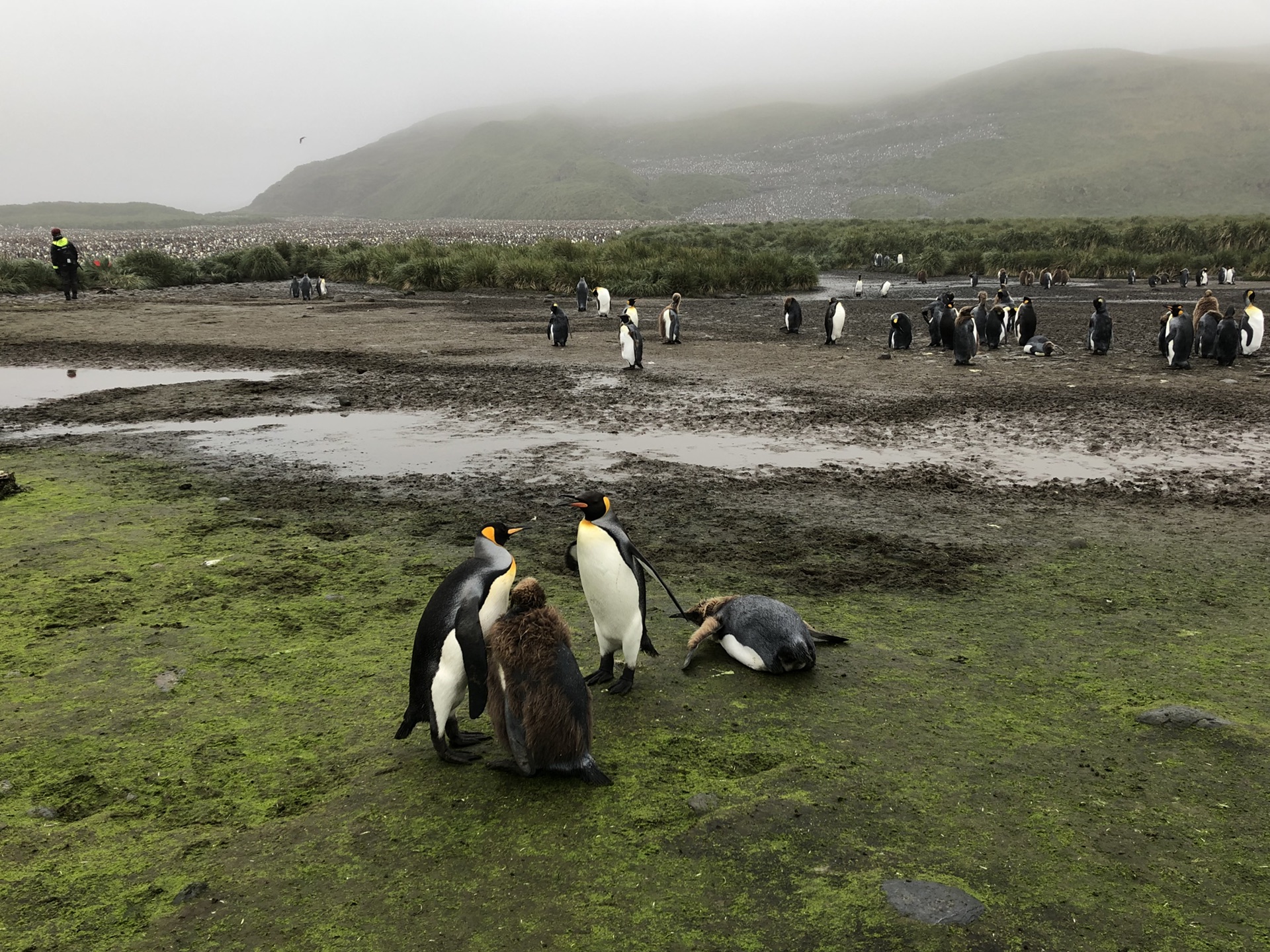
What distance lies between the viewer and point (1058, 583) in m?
5.66

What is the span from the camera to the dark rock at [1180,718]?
385 centimetres

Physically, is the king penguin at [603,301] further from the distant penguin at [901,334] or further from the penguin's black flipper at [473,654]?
the penguin's black flipper at [473,654]

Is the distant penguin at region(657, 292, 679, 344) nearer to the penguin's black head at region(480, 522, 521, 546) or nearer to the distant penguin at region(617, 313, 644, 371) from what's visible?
the distant penguin at region(617, 313, 644, 371)

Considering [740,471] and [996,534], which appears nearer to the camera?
[996,534]

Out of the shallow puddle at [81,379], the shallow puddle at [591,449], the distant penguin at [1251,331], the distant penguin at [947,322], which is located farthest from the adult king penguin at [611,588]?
the distant penguin at [1251,331]

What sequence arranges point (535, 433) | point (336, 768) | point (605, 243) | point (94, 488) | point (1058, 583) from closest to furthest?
point (336, 768), point (1058, 583), point (94, 488), point (535, 433), point (605, 243)

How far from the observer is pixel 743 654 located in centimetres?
450

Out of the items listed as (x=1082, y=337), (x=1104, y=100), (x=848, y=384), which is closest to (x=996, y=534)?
(x=848, y=384)

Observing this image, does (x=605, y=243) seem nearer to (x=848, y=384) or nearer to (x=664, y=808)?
(x=848, y=384)

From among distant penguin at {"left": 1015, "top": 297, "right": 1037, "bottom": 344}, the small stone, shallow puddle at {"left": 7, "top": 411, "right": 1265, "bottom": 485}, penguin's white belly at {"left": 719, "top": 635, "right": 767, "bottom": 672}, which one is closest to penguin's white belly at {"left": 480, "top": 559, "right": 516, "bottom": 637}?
the small stone

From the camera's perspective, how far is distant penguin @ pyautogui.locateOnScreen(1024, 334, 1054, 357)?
16938 mm

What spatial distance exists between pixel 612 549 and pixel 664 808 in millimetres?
1483

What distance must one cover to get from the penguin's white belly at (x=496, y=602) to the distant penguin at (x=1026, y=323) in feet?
55.3

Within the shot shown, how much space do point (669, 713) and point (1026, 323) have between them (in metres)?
16.7
